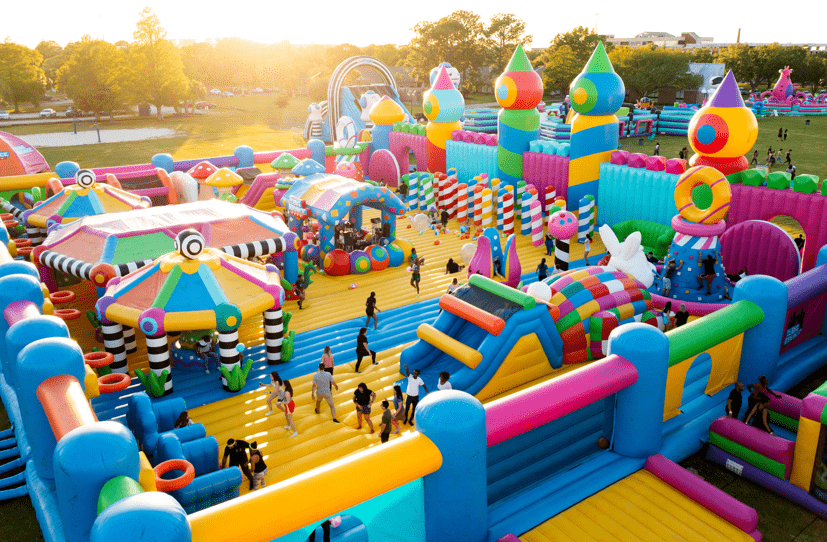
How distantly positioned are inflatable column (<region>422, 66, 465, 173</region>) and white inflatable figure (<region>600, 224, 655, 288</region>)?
1125cm

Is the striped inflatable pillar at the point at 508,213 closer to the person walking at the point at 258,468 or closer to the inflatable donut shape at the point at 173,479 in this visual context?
the person walking at the point at 258,468

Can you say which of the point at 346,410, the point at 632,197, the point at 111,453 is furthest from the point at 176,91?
the point at 111,453

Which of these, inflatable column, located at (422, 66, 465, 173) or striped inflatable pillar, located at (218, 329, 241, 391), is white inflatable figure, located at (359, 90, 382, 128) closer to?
inflatable column, located at (422, 66, 465, 173)

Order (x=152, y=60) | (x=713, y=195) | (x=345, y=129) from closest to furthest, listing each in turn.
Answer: (x=713, y=195), (x=345, y=129), (x=152, y=60)

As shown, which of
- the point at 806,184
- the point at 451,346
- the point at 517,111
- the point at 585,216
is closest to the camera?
the point at 451,346

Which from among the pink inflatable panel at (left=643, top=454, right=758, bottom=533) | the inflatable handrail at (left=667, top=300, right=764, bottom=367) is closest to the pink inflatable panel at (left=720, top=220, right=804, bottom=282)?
the inflatable handrail at (left=667, top=300, right=764, bottom=367)

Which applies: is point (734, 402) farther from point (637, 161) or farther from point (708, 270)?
point (637, 161)

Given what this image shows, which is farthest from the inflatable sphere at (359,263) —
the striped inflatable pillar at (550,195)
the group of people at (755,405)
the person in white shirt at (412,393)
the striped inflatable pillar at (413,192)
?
the group of people at (755,405)

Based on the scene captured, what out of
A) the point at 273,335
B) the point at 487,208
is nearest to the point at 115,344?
the point at 273,335

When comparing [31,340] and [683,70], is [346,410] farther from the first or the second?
[683,70]

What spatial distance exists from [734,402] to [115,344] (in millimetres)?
9475

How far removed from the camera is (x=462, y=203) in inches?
757

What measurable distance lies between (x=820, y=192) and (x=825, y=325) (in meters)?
3.79

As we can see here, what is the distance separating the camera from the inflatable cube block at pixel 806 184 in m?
11.9
